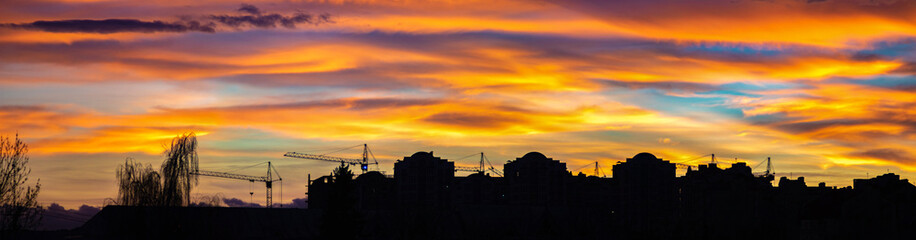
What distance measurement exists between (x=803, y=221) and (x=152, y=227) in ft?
318

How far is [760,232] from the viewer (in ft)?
562

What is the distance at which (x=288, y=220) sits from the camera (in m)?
→ 158

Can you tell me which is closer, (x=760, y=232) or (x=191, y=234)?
(x=191, y=234)

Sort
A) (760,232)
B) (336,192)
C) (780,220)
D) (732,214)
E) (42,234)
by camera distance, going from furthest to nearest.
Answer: (732,214) < (780,220) < (760,232) < (42,234) < (336,192)

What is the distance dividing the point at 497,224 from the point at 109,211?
90078mm

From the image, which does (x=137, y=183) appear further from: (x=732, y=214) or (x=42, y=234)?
(x=732, y=214)

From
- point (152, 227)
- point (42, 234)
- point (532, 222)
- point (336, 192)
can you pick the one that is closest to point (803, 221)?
point (532, 222)

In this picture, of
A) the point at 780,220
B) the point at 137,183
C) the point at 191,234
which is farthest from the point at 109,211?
the point at 780,220

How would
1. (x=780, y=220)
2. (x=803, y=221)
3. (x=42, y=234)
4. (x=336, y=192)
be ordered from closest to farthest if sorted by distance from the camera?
(x=336, y=192) < (x=42, y=234) < (x=803, y=221) < (x=780, y=220)

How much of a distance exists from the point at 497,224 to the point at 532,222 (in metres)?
7.56

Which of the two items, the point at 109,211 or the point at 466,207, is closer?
the point at 109,211

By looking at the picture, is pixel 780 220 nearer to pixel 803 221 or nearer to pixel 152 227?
pixel 803 221

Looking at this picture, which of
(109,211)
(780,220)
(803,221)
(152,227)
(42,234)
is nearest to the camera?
(152,227)

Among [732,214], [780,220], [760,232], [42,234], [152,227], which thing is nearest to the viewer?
[152,227]
